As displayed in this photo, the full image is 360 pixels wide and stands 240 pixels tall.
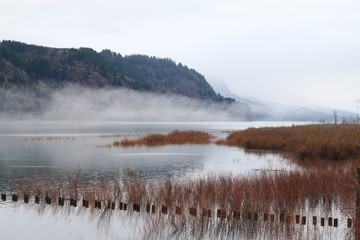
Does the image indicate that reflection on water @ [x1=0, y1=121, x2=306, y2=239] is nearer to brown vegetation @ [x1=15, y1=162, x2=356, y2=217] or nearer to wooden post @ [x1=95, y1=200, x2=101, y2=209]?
wooden post @ [x1=95, y1=200, x2=101, y2=209]

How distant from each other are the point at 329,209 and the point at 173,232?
19.8 ft

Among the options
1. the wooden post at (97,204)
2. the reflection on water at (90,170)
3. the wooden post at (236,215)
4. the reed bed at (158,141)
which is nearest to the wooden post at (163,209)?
the reflection on water at (90,170)

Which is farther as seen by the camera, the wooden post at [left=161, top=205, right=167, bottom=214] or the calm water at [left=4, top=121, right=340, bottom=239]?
the wooden post at [left=161, top=205, right=167, bottom=214]

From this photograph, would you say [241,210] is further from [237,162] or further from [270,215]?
[237,162]

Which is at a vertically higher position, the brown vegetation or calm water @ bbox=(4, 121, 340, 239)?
the brown vegetation

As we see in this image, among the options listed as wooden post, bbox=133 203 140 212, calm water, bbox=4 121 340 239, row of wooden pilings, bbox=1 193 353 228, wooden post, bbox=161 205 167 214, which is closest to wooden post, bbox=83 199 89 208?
row of wooden pilings, bbox=1 193 353 228

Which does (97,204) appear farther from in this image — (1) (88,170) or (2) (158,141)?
(2) (158,141)

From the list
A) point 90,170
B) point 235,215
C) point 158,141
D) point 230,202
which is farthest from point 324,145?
point 158,141

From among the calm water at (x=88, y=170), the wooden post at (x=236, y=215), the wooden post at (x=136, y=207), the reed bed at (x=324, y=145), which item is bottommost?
the calm water at (x=88, y=170)

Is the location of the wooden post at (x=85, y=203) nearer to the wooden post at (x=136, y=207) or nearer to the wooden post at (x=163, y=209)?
the wooden post at (x=136, y=207)

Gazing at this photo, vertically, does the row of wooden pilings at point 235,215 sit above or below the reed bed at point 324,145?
below

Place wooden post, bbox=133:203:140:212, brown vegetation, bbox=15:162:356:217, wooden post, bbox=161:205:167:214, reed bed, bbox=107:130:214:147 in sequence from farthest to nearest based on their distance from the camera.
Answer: reed bed, bbox=107:130:214:147, wooden post, bbox=133:203:140:212, wooden post, bbox=161:205:167:214, brown vegetation, bbox=15:162:356:217

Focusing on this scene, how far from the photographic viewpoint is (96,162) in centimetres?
3094

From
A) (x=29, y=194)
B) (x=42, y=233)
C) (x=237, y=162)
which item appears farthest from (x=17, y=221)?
(x=237, y=162)
